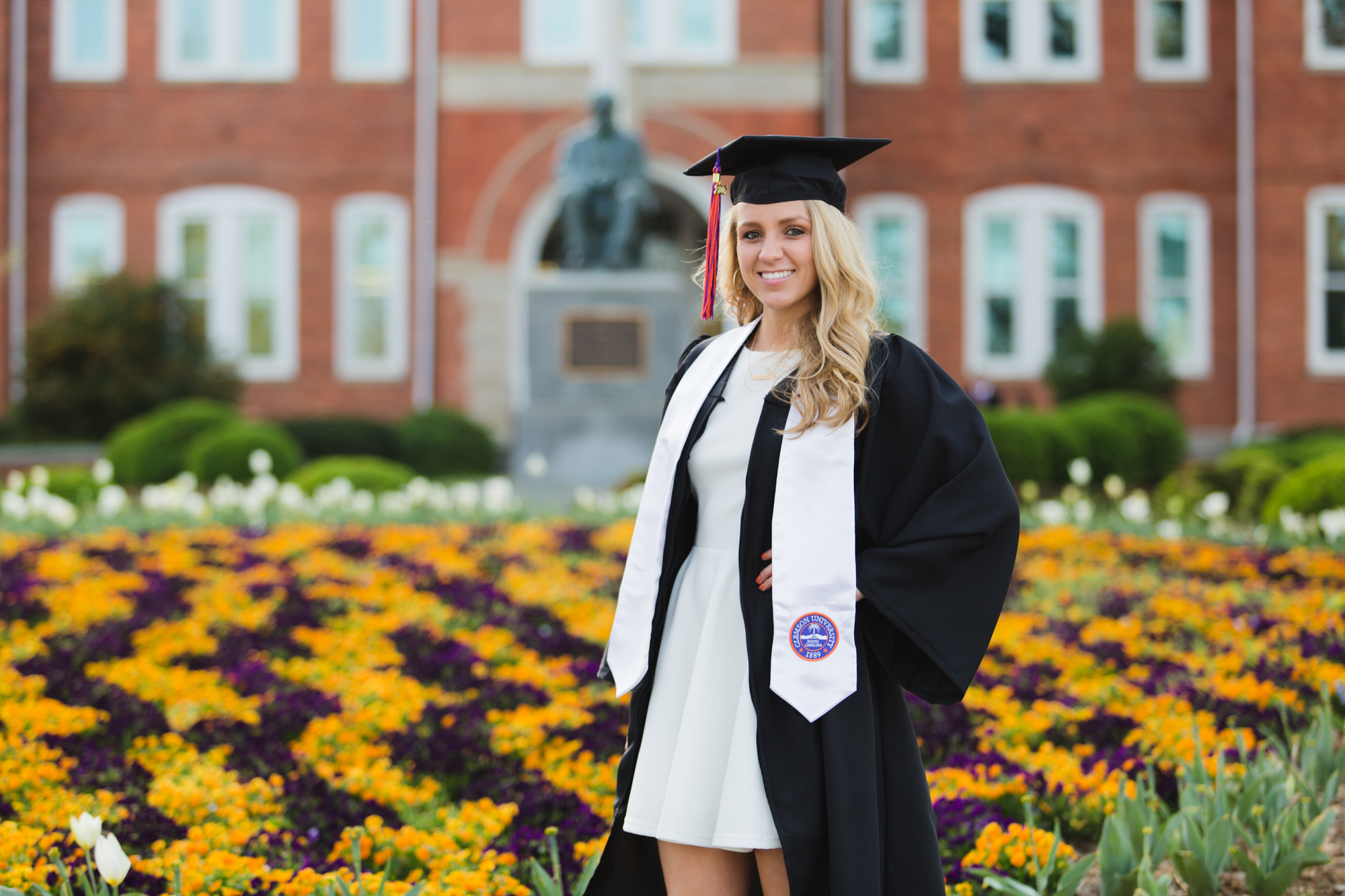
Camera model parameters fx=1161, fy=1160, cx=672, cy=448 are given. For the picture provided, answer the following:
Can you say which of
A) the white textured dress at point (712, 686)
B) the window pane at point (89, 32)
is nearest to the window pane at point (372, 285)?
the window pane at point (89, 32)

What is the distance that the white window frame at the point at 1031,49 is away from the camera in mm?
18094

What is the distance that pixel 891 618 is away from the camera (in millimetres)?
2041

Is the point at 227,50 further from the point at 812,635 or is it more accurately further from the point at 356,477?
the point at 812,635

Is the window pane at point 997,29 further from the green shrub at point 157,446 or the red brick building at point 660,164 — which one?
the green shrub at point 157,446

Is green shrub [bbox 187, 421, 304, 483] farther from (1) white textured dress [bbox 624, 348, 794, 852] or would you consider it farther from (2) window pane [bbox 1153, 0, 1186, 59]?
(2) window pane [bbox 1153, 0, 1186, 59]

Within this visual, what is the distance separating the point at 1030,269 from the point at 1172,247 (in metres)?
2.29

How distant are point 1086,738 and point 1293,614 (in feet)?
5.25

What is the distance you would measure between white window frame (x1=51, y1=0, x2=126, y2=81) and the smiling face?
1846 cm

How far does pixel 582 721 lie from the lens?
13.3 ft

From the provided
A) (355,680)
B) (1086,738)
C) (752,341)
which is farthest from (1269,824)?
(355,680)

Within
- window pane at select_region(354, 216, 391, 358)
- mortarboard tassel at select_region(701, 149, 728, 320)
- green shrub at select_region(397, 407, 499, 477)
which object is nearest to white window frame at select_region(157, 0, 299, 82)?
window pane at select_region(354, 216, 391, 358)

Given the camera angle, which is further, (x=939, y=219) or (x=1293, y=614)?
(x=939, y=219)

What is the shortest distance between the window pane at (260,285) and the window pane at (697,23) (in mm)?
6999

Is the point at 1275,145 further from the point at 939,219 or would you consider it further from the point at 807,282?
the point at 807,282
